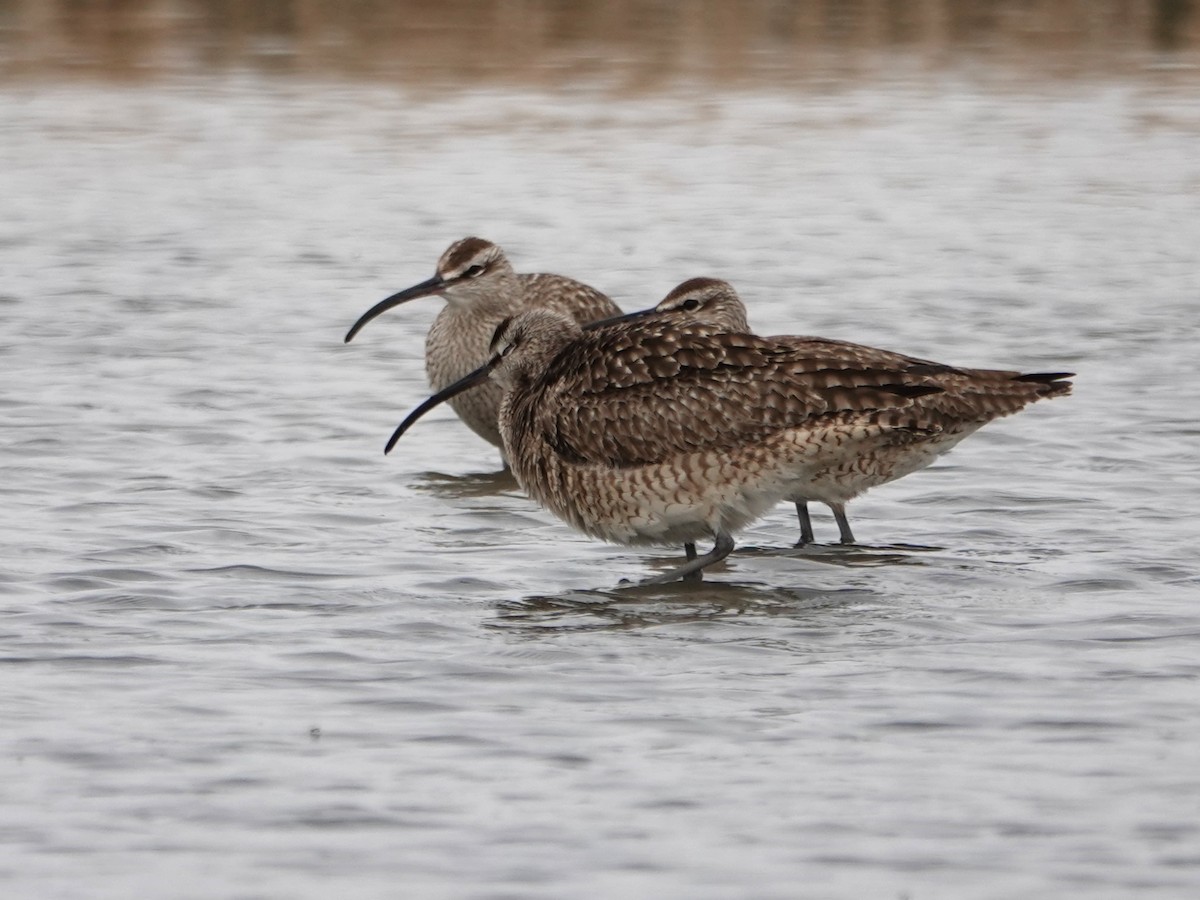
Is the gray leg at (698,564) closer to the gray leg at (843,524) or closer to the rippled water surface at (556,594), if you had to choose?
the rippled water surface at (556,594)

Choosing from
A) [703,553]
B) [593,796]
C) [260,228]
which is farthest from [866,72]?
[593,796]

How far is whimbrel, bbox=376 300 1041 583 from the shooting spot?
8055 mm

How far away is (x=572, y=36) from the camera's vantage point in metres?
25.1

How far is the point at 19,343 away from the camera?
487 inches

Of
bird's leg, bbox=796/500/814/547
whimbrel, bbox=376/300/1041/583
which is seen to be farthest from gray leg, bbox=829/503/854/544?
whimbrel, bbox=376/300/1041/583

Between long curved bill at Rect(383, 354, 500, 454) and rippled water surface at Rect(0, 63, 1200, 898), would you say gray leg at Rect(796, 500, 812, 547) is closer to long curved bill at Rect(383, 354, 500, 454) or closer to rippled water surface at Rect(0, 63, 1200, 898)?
rippled water surface at Rect(0, 63, 1200, 898)

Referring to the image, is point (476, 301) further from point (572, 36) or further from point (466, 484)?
point (572, 36)

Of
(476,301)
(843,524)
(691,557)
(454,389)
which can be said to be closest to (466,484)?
(454,389)

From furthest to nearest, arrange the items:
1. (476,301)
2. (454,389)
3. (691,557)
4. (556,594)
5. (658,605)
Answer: (476,301) < (454,389) < (691,557) < (556,594) < (658,605)

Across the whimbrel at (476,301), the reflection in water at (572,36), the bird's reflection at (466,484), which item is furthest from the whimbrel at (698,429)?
the reflection in water at (572,36)

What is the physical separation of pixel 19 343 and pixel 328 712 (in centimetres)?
658

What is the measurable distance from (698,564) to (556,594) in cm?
51

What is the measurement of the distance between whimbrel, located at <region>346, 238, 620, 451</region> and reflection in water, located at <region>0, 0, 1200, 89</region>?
1182cm

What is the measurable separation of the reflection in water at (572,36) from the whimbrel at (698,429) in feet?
47.4
